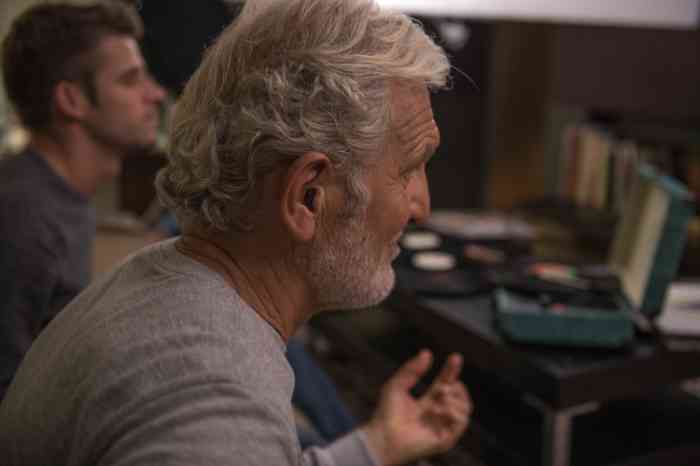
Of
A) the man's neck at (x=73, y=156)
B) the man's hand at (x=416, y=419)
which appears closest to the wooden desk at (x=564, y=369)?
the man's hand at (x=416, y=419)

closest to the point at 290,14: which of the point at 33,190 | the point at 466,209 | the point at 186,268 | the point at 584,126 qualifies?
the point at 186,268

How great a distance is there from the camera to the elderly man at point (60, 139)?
1443mm

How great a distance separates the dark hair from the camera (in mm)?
1822

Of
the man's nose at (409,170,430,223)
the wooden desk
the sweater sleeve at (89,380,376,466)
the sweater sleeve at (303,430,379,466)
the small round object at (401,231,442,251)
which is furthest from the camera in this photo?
the small round object at (401,231,442,251)

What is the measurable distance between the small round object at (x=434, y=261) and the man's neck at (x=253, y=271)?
3.66 feet

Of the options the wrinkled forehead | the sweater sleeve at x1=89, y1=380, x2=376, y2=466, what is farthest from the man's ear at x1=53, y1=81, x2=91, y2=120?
the sweater sleeve at x1=89, y1=380, x2=376, y2=466

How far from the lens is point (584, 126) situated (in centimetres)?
343

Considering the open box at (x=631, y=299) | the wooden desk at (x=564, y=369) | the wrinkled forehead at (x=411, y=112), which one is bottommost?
the wooden desk at (x=564, y=369)

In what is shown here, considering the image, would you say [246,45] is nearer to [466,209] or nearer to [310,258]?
[310,258]

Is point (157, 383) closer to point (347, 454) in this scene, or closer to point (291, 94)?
point (291, 94)

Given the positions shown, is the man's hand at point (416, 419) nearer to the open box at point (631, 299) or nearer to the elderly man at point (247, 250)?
the open box at point (631, 299)

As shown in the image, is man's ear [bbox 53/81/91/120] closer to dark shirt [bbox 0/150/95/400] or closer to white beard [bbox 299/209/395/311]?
dark shirt [bbox 0/150/95/400]

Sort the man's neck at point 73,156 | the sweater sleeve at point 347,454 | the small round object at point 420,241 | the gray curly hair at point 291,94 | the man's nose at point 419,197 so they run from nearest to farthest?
1. the gray curly hair at point 291,94
2. the man's nose at point 419,197
3. the sweater sleeve at point 347,454
4. the man's neck at point 73,156
5. the small round object at point 420,241

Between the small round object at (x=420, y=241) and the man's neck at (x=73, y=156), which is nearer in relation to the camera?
the man's neck at (x=73, y=156)
